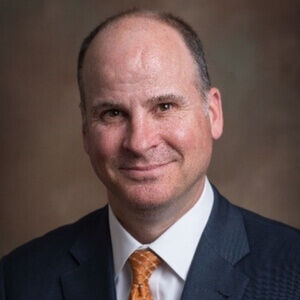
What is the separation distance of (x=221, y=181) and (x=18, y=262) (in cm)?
151

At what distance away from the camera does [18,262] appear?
11.1ft

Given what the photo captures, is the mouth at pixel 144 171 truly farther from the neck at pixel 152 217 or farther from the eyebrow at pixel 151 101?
the eyebrow at pixel 151 101

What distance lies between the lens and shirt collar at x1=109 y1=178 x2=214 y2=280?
3061mm

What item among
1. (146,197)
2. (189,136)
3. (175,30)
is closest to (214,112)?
(189,136)

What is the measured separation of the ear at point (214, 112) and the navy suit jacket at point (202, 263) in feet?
0.85

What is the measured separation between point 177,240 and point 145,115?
512 mm

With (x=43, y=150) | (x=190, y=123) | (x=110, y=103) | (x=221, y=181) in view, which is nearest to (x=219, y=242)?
(x=190, y=123)

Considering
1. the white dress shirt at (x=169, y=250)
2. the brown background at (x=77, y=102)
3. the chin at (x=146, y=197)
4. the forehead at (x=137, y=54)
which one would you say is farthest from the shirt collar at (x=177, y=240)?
the brown background at (x=77, y=102)

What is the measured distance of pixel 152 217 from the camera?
306 centimetres

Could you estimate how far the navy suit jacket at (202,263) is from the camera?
117 inches

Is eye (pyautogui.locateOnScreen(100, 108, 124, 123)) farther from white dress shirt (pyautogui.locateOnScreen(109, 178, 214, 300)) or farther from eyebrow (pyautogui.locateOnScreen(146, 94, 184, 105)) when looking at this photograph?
white dress shirt (pyautogui.locateOnScreen(109, 178, 214, 300))

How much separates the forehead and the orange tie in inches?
26.4

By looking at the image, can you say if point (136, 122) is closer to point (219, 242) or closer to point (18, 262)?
point (219, 242)

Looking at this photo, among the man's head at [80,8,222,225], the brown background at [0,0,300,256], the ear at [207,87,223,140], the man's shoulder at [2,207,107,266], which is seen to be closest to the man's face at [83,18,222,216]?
the man's head at [80,8,222,225]
